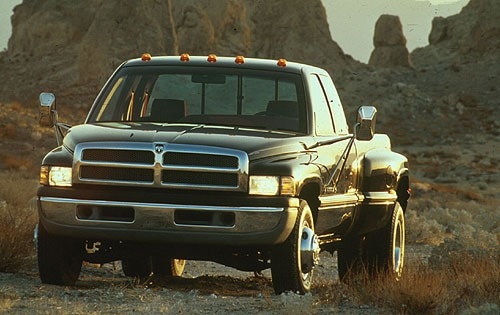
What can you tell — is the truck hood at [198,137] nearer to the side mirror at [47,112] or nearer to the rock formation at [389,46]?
the side mirror at [47,112]

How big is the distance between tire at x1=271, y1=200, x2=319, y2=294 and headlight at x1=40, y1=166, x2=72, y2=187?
1641 millimetres

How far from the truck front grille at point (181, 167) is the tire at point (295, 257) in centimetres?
58

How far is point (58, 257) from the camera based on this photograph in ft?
32.5

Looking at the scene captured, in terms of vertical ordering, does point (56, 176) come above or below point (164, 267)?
above

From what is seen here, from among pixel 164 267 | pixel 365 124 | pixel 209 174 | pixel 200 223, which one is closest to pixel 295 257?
pixel 200 223

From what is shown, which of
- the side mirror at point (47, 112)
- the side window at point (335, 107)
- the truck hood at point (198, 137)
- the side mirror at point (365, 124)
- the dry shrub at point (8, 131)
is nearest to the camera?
the truck hood at point (198, 137)

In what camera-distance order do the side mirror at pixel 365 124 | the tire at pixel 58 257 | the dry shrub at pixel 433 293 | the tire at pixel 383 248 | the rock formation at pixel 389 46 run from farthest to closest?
the rock formation at pixel 389 46 < the tire at pixel 383 248 < the side mirror at pixel 365 124 < the tire at pixel 58 257 < the dry shrub at pixel 433 293

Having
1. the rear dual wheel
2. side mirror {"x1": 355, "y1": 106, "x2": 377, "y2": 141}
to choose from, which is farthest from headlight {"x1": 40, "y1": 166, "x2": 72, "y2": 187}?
the rear dual wheel

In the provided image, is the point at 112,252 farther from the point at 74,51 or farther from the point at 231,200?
the point at 74,51

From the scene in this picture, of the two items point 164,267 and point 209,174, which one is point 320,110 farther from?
point 164,267

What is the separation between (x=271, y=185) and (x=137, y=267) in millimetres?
3599

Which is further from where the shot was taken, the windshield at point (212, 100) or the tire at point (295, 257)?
the windshield at point (212, 100)

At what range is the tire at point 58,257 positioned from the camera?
9.84 meters

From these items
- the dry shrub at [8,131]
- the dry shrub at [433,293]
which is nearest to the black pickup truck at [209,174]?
the dry shrub at [433,293]
